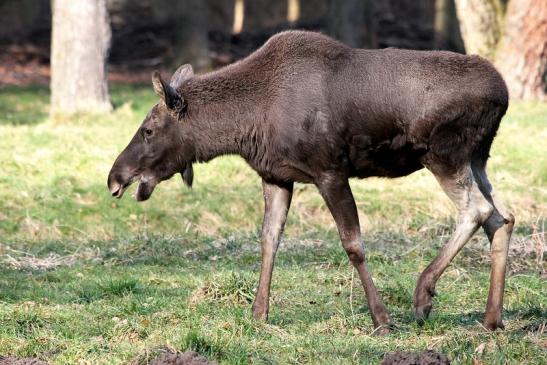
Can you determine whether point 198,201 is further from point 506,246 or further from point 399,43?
point 399,43

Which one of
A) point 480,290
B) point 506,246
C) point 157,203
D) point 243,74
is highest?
point 243,74

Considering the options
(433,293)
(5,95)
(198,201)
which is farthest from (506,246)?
(5,95)

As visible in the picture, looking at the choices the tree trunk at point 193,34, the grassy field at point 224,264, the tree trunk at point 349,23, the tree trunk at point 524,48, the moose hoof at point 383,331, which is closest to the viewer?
the grassy field at point 224,264

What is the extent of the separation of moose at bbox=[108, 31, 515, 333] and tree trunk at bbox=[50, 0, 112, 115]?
9.08 metres

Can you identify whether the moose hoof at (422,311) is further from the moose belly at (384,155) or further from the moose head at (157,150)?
the moose head at (157,150)

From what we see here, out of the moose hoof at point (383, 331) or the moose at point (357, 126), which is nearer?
the moose hoof at point (383, 331)

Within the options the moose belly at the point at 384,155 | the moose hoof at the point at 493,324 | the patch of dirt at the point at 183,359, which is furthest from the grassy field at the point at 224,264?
the moose belly at the point at 384,155

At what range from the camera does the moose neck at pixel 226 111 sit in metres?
8.01

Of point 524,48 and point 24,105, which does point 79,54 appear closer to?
point 24,105

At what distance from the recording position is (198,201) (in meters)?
12.4

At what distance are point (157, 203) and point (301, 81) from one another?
4.97 metres

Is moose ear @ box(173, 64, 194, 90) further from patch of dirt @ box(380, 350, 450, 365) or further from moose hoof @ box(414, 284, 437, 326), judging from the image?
patch of dirt @ box(380, 350, 450, 365)

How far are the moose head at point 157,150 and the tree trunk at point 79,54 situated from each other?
879 centimetres

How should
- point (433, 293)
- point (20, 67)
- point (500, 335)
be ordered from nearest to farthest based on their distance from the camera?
1. point (500, 335)
2. point (433, 293)
3. point (20, 67)
